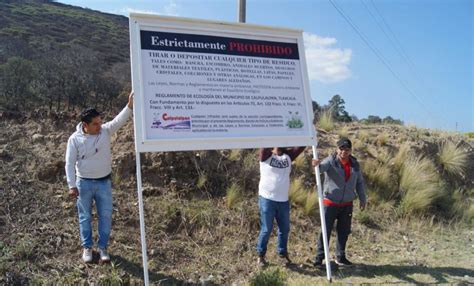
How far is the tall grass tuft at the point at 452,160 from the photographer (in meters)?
10.3

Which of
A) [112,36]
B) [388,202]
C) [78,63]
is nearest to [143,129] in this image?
[388,202]

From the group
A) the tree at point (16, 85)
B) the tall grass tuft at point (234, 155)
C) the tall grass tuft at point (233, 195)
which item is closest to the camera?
the tall grass tuft at point (233, 195)

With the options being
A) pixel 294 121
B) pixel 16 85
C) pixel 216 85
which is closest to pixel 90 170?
pixel 216 85

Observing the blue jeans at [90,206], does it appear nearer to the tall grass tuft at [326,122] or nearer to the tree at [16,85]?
the tree at [16,85]

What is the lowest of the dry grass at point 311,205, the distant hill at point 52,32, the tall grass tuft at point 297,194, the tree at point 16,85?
the dry grass at point 311,205

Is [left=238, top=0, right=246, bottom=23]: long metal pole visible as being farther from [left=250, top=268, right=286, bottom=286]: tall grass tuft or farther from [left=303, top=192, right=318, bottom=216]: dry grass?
[left=250, top=268, right=286, bottom=286]: tall grass tuft

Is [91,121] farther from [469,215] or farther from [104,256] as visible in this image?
[469,215]

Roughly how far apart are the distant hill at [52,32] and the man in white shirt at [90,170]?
36.7 feet

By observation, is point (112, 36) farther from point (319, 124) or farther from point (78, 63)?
point (319, 124)

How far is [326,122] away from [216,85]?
23.2 feet

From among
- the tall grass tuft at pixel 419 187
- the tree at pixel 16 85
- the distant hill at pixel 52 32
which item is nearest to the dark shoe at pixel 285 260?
the tall grass tuft at pixel 419 187

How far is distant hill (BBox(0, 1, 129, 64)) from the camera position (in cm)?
1734

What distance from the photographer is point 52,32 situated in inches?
890

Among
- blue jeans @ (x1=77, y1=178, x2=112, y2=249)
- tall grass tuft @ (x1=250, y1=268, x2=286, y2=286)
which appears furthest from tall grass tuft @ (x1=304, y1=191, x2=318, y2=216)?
blue jeans @ (x1=77, y1=178, x2=112, y2=249)
